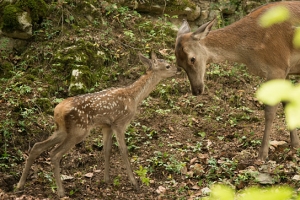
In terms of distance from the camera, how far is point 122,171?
22.2 ft

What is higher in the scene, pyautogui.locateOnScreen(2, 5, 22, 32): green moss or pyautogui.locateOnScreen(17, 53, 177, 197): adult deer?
pyautogui.locateOnScreen(2, 5, 22, 32): green moss

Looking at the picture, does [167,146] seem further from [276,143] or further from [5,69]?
[5,69]

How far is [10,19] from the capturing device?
8484 millimetres

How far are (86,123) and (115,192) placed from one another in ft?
3.43

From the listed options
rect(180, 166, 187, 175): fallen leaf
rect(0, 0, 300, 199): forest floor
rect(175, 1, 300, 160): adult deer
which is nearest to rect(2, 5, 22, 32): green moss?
rect(0, 0, 300, 199): forest floor

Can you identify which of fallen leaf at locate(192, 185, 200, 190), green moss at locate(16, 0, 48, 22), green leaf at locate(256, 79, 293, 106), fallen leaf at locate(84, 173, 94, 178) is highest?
green moss at locate(16, 0, 48, 22)

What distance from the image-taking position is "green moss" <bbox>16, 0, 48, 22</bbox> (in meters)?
8.73

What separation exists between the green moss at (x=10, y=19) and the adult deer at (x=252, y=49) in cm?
336

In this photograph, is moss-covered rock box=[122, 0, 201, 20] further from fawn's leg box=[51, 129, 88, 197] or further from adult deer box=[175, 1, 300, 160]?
fawn's leg box=[51, 129, 88, 197]

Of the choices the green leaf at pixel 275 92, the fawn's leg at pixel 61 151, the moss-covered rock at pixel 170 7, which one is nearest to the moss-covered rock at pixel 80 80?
the fawn's leg at pixel 61 151

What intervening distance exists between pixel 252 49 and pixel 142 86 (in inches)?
72.0

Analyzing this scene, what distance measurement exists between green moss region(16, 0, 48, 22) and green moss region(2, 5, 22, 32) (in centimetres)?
24

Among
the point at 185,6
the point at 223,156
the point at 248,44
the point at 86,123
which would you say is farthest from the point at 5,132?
the point at 185,6

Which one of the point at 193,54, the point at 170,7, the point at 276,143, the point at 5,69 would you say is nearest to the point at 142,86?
the point at 193,54
